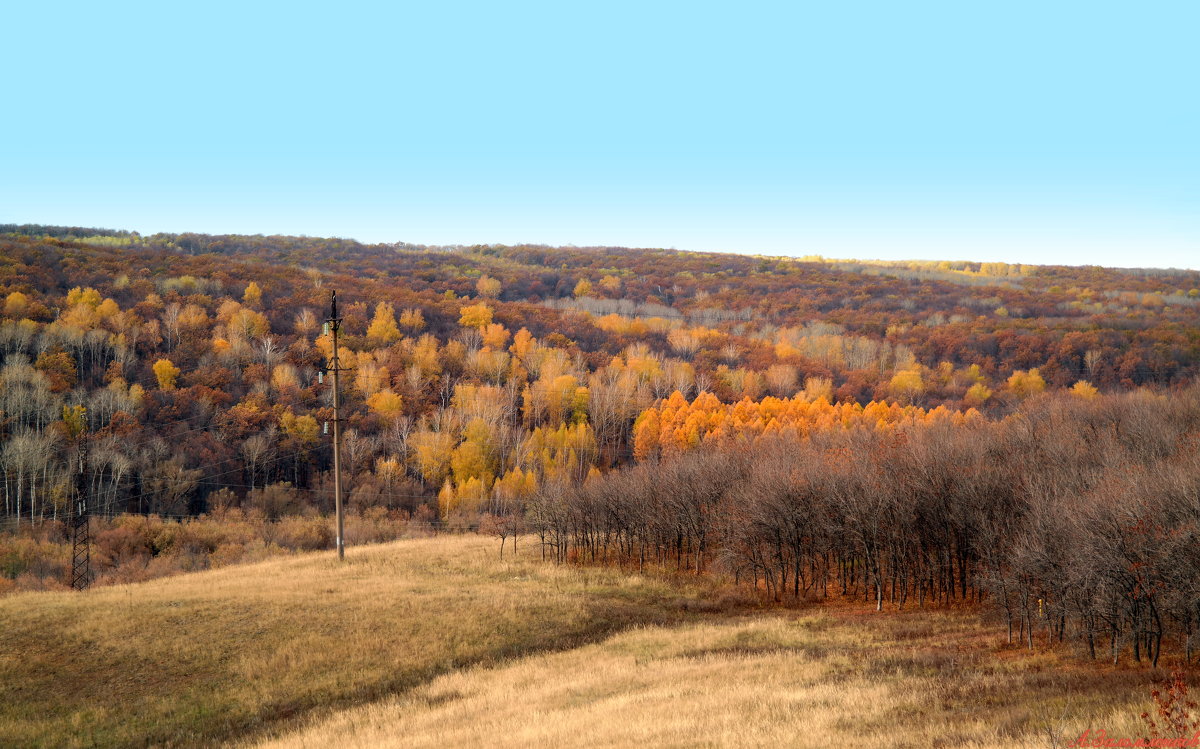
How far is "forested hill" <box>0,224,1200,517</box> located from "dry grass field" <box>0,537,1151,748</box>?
203 feet

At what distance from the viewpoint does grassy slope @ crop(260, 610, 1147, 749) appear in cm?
1466

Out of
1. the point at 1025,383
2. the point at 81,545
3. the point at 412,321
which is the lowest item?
the point at 81,545

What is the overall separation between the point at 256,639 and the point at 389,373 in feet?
341

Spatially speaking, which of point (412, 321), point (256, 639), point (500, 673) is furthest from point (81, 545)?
point (412, 321)

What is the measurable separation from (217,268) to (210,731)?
159 m

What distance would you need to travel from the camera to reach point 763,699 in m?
18.7

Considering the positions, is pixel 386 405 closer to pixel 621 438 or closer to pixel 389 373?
pixel 389 373

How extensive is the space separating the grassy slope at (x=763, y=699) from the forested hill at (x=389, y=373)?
7125 centimetres

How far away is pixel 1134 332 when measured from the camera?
151000 mm

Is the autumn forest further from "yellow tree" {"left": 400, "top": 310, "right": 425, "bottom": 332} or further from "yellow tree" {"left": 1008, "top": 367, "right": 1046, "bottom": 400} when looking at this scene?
"yellow tree" {"left": 400, "top": 310, "right": 425, "bottom": 332}

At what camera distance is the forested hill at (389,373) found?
9388 centimetres

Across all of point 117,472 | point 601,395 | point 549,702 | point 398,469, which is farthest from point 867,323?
point 549,702

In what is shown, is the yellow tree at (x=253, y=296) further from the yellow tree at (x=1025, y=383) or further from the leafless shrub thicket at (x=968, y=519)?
the yellow tree at (x=1025, y=383)

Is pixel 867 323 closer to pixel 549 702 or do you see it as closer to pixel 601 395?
pixel 601 395
